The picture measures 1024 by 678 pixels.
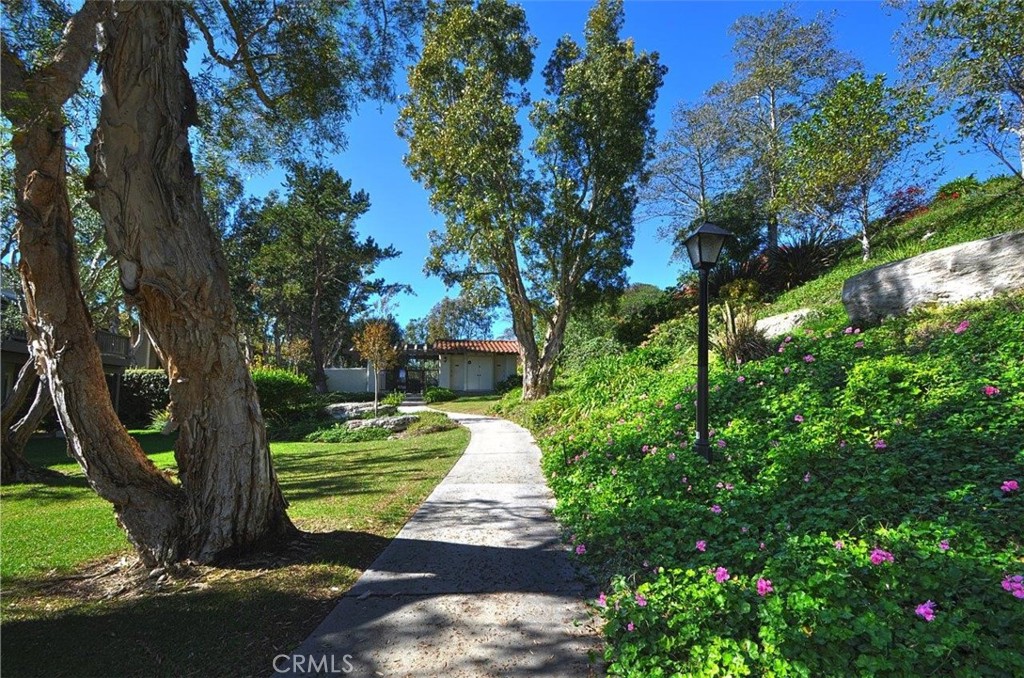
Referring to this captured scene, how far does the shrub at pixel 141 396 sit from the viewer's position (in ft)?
54.4

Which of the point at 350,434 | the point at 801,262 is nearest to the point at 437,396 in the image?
the point at 350,434

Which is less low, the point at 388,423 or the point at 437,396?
the point at 437,396

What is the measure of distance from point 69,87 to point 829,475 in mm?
6925

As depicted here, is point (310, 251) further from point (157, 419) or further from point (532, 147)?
point (532, 147)

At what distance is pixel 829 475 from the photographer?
379 cm

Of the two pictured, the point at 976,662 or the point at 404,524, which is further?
the point at 404,524

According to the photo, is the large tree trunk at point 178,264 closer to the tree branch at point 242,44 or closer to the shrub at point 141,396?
the tree branch at point 242,44

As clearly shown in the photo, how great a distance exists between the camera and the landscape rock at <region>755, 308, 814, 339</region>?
8.64 m

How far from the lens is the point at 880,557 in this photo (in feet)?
8.04

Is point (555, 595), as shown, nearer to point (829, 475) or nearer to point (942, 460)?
point (829, 475)

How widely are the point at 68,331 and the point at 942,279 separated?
9.91m

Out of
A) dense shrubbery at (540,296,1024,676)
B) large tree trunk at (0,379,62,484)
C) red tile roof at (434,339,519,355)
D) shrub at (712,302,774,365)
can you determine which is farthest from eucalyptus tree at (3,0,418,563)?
red tile roof at (434,339,519,355)

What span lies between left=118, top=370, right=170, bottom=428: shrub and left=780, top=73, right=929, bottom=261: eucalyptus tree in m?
20.6

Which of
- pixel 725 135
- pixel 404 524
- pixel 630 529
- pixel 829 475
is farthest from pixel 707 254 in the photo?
pixel 725 135
